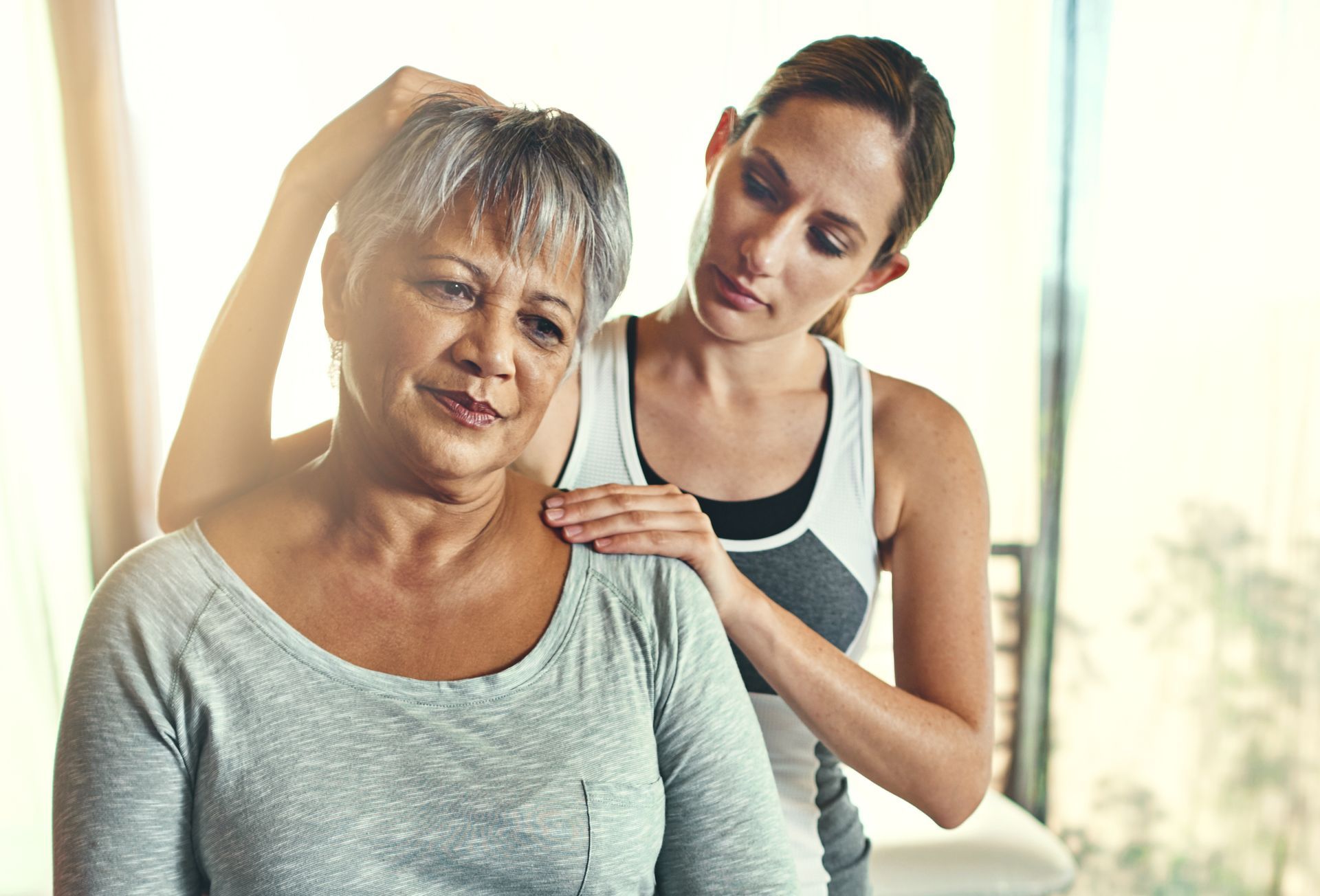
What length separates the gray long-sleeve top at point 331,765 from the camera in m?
0.93

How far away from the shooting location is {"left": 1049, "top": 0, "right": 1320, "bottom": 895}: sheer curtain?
2773 millimetres

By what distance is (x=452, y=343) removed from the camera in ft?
3.27

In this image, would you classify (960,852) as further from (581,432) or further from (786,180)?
(786,180)

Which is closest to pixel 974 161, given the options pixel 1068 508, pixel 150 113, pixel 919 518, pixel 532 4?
pixel 1068 508

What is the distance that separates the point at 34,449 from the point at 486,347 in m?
1.84

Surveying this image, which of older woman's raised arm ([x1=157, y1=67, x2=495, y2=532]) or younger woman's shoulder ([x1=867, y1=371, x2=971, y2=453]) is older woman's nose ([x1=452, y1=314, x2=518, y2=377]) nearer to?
older woman's raised arm ([x1=157, y1=67, x2=495, y2=532])

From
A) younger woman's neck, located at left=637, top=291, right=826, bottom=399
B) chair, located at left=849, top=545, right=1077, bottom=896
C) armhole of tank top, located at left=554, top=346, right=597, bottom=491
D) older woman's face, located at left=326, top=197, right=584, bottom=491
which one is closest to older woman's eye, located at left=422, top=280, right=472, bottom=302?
older woman's face, located at left=326, top=197, right=584, bottom=491

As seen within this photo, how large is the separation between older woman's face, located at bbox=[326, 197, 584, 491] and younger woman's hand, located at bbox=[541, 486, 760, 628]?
5.9 inches

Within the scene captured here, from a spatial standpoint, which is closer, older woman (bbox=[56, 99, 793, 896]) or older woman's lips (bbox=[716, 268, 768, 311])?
older woman (bbox=[56, 99, 793, 896])

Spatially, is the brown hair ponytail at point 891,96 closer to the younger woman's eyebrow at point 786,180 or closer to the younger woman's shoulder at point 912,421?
the younger woman's eyebrow at point 786,180

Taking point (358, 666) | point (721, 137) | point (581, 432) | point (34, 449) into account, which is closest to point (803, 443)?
point (581, 432)

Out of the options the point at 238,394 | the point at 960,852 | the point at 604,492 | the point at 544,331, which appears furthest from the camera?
the point at 960,852

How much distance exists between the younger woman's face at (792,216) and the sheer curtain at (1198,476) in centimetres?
184

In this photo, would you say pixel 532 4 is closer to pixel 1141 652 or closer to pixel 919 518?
pixel 919 518
